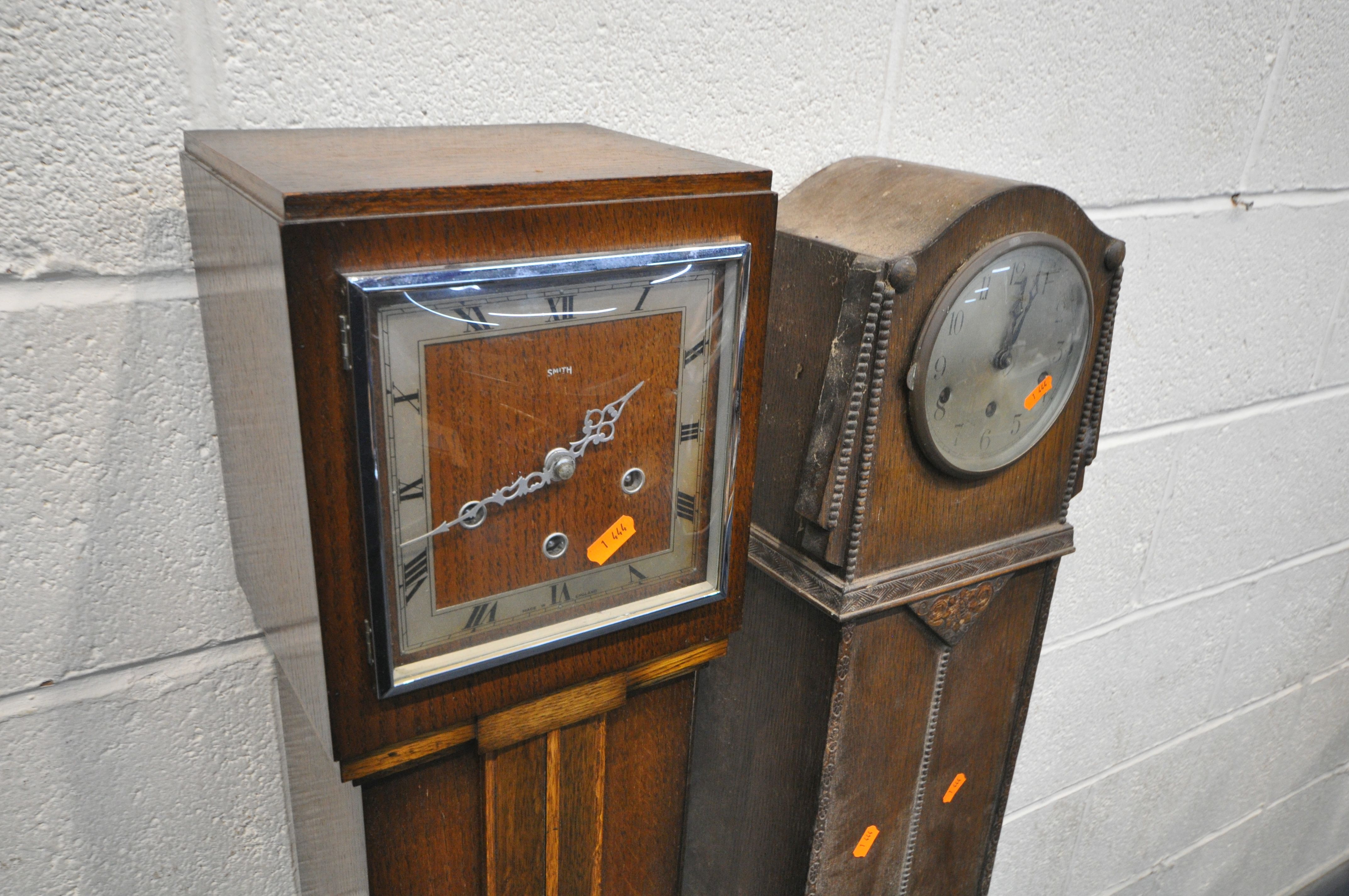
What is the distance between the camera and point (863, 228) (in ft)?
2.57

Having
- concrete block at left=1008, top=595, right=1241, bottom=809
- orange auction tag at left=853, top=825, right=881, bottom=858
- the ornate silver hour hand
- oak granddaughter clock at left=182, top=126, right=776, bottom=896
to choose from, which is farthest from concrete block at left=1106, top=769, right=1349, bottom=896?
the ornate silver hour hand

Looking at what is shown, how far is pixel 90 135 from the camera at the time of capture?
2.13ft

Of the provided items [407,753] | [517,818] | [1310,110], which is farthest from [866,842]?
[1310,110]

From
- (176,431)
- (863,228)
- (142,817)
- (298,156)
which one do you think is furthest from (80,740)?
(863,228)

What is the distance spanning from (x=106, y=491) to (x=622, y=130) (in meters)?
0.48

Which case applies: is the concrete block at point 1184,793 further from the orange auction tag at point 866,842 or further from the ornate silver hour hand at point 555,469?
the ornate silver hour hand at point 555,469

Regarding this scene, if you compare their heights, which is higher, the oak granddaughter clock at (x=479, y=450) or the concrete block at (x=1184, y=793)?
the oak granddaughter clock at (x=479, y=450)

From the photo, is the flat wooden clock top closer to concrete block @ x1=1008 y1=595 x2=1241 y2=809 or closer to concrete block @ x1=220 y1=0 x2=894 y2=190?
concrete block @ x1=220 y1=0 x2=894 y2=190

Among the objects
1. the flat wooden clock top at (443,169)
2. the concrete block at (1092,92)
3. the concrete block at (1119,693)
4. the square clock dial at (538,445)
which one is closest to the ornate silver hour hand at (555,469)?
the square clock dial at (538,445)

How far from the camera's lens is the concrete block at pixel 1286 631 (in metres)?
1.70

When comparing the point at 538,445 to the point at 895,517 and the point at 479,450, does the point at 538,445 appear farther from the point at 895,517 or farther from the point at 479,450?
the point at 895,517

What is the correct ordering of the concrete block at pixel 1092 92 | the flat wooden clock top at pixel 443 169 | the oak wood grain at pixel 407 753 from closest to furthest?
the flat wooden clock top at pixel 443 169, the oak wood grain at pixel 407 753, the concrete block at pixel 1092 92

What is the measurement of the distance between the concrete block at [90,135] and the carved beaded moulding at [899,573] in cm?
52

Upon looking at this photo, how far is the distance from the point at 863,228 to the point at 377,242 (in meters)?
0.41
